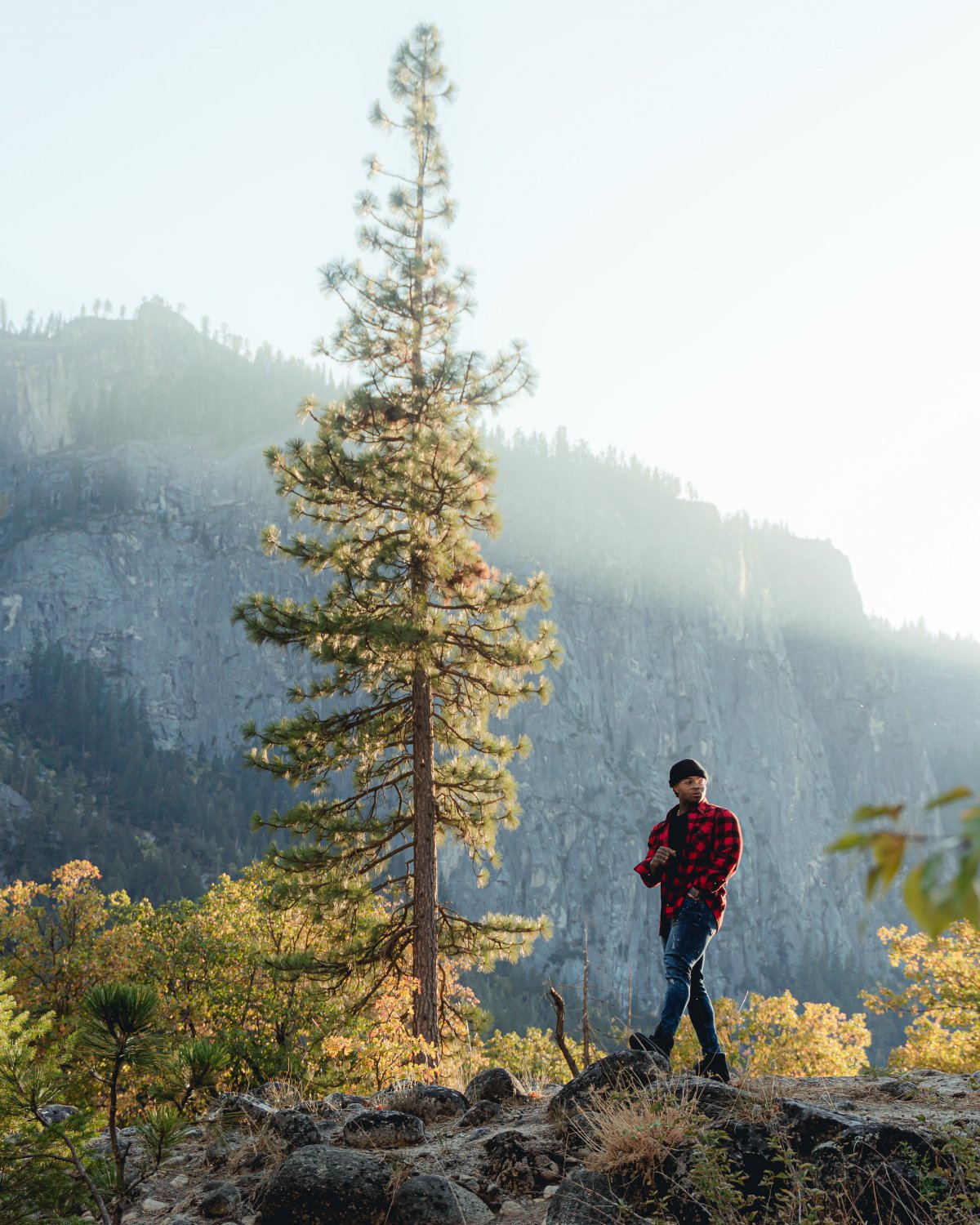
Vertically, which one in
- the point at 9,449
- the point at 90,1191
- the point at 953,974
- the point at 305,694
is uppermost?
the point at 9,449

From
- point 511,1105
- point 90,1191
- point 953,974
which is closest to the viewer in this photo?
point 90,1191

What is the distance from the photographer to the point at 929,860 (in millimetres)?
1067

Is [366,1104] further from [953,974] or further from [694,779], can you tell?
[953,974]

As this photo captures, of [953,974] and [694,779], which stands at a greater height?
[694,779]

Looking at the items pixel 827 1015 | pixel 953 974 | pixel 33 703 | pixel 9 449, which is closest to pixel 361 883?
pixel 953 974

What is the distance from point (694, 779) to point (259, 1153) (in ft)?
11.1

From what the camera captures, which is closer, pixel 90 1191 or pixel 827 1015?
pixel 90 1191

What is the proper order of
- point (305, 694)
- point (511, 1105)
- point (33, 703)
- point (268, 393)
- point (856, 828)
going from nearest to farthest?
point (856, 828), point (511, 1105), point (305, 694), point (33, 703), point (268, 393)

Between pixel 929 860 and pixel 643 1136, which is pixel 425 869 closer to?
pixel 643 1136

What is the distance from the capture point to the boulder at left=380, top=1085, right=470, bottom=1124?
595 centimetres

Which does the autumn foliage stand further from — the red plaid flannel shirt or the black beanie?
the black beanie

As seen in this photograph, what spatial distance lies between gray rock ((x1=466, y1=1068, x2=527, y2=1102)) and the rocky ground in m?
0.13

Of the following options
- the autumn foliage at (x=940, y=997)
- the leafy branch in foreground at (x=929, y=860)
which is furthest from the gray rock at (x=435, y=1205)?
the autumn foliage at (x=940, y=997)

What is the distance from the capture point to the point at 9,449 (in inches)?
6398
